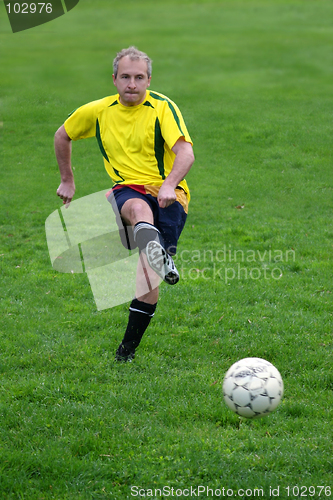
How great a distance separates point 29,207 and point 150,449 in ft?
29.6

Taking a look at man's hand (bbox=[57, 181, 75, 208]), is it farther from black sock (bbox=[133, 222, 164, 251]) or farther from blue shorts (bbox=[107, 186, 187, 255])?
black sock (bbox=[133, 222, 164, 251])

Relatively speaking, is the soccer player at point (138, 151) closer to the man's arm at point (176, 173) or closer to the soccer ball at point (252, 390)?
the man's arm at point (176, 173)

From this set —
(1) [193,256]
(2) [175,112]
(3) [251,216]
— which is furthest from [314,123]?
(2) [175,112]

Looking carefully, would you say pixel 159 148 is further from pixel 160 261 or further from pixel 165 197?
pixel 160 261

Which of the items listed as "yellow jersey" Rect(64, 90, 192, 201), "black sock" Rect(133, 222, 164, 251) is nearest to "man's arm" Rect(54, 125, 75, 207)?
"yellow jersey" Rect(64, 90, 192, 201)

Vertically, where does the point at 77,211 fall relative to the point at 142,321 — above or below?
below

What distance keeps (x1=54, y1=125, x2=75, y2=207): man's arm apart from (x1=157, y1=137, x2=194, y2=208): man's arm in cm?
117

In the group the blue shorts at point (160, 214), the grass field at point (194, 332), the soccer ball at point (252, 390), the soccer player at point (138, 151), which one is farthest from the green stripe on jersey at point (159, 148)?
the soccer ball at point (252, 390)

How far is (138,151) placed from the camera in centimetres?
491

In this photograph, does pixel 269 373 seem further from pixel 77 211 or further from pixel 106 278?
pixel 77 211

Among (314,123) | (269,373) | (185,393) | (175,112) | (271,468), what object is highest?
(175,112)

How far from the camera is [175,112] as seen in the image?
4770 millimetres

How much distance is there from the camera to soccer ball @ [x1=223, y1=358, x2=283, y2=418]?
11.7 feet

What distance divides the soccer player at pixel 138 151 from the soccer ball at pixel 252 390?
1325 millimetres
